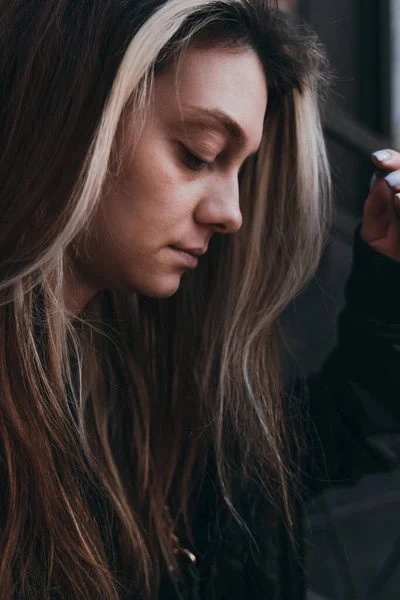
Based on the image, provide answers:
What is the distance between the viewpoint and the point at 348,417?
162 cm

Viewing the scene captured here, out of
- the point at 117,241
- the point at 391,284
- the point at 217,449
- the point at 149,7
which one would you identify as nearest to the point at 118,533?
the point at 217,449

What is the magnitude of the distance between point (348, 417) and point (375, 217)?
425 millimetres

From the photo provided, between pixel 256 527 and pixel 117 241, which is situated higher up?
pixel 117 241

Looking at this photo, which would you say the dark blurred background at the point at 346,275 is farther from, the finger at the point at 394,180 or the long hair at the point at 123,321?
the finger at the point at 394,180

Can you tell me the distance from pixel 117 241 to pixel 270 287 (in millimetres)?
478

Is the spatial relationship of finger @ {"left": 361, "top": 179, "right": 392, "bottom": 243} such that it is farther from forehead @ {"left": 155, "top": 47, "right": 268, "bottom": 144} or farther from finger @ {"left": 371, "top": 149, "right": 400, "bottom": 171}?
forehead @ {"left": 155, "top": 47, "right": 268, "bottom": 144}

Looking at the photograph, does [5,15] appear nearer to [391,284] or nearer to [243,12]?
[243,12]

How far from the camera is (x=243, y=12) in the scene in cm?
135

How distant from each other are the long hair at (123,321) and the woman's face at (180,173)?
37mm

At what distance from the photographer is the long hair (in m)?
1.20

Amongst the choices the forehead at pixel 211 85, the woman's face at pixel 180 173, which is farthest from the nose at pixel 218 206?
the forehead at pixel 211 85

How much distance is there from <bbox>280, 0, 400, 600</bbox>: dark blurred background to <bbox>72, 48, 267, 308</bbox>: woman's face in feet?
1.62

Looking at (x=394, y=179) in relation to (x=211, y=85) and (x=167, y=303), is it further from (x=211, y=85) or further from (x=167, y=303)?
(x=167, y=303)

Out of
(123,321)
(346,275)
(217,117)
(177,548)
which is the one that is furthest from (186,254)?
(346,275)
